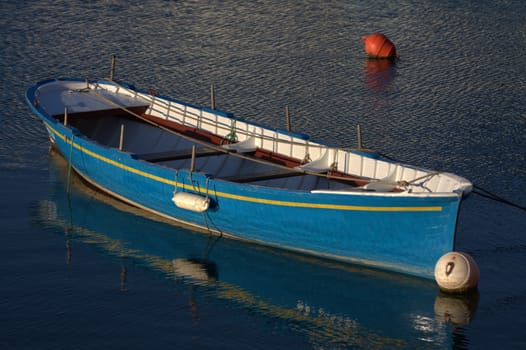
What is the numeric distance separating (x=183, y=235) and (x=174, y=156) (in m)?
2.76

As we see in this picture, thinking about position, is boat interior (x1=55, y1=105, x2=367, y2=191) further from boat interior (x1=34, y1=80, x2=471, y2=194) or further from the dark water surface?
the dark water surface

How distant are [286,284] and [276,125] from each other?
37.3 feet

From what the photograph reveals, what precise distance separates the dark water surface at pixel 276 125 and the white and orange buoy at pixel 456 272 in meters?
0.41

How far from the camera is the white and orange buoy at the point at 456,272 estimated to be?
2078cm

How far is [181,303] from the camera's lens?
830 inches

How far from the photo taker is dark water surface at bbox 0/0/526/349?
66.4ft

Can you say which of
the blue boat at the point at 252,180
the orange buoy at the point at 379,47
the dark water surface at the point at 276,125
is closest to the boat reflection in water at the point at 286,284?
the dark water surface at the point at 276,125

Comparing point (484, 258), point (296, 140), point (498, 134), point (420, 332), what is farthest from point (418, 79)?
point (420, 332)

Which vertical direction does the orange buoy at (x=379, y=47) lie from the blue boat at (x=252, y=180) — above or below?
above

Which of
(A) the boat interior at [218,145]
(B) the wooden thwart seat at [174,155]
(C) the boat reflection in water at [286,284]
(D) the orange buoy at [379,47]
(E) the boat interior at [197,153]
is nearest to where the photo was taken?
(C) the boat reflection in water at [286,284]

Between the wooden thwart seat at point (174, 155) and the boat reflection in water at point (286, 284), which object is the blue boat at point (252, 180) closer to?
the wooden thwart seat at point (174, 155)

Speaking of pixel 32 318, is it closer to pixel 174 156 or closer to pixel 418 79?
pixel 174 156

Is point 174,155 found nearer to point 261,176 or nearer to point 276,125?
point 261,176

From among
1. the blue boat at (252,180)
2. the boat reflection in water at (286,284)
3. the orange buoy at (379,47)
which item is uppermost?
the orange buoy at (379,47)
